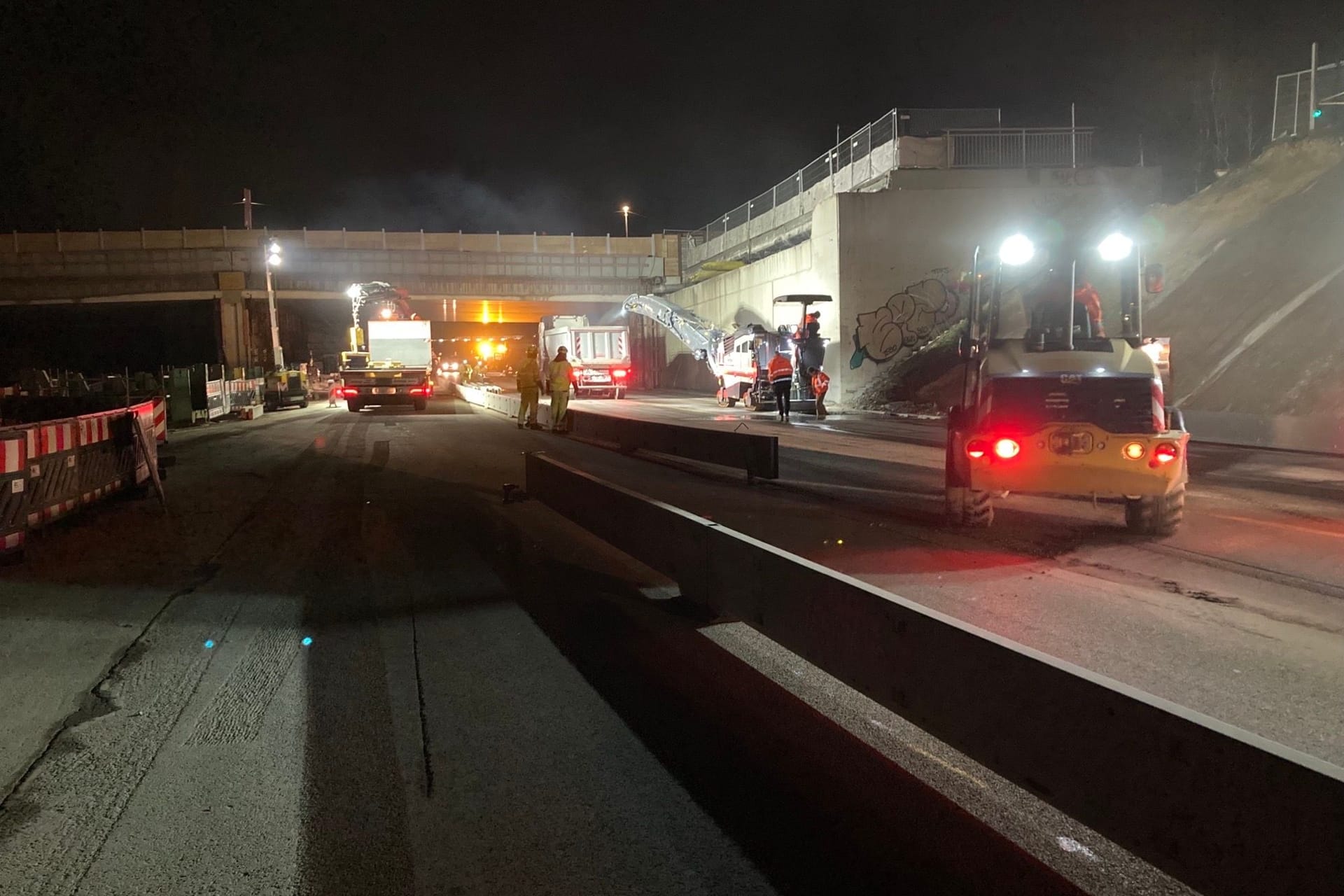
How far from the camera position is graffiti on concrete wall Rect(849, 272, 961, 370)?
103ft

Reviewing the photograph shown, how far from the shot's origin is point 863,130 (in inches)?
1357

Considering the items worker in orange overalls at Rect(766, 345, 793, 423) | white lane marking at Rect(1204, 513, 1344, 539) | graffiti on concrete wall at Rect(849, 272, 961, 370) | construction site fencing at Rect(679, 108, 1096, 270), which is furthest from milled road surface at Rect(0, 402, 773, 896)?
construction site fencing at Rect(679, 108, 1096, 270)

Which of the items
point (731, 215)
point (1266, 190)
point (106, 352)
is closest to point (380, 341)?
point (731, 215)

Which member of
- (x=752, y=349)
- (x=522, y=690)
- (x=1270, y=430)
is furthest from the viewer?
(x=752, y=349)

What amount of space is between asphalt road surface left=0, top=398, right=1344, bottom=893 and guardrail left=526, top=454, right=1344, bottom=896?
39 cm

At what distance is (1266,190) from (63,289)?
56.4 m

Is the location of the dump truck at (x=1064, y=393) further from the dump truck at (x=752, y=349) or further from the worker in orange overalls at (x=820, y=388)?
the dump truck at (x=752, y=349)

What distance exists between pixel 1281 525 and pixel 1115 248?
3.34 metres

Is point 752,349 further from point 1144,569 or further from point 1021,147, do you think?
point 1144,569

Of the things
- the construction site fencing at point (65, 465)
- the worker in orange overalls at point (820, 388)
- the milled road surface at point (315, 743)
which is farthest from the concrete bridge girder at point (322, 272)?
the milled road surface at point (315, 743)

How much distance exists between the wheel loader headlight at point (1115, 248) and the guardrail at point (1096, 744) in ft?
19.0

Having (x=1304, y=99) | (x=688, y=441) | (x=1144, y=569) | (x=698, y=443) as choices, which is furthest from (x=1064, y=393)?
(x=1304, y=99)

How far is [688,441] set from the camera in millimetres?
14578

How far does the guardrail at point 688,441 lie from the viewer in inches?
505
